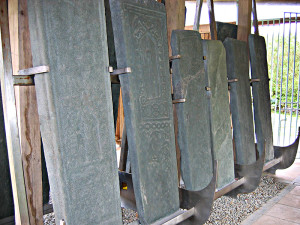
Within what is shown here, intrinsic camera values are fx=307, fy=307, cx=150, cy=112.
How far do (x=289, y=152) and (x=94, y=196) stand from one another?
114 inches

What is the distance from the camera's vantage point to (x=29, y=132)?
1.82m

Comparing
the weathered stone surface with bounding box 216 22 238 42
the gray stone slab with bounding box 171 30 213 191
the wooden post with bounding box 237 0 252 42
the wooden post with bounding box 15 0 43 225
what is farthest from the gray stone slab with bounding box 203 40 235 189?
the wooden post with bounding box 15 0 43 225

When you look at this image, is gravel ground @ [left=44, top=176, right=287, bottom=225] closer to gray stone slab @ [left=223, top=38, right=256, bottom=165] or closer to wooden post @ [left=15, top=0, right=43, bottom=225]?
gray stone slab @ [left=223, top=38, right=256, bottom=165]

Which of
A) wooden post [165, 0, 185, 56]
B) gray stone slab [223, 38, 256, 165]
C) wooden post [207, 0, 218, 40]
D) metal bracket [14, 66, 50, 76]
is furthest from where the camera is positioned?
gray stone slab [223, 38, 256, 165]

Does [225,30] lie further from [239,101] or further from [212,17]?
[239,101]

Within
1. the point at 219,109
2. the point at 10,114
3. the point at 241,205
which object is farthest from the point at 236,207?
the point at 10,114

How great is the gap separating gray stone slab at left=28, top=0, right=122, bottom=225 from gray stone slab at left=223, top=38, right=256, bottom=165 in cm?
174

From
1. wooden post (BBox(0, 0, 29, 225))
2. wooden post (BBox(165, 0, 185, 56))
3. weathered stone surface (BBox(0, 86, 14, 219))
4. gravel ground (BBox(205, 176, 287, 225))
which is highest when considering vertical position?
wooden post (BBox(165, 0, 185, 56))

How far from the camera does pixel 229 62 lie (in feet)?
10.1

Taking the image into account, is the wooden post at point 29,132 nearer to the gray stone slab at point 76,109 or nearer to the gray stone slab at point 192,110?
the gray stone slab at point 76,109

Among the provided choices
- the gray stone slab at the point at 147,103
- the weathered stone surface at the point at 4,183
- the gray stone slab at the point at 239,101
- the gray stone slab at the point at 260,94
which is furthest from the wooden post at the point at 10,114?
the gray stone slab at the point at 260,94

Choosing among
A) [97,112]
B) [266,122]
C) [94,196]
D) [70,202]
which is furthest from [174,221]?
[266,122]

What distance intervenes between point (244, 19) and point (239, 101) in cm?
102

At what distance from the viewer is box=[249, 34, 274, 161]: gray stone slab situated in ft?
11.3
